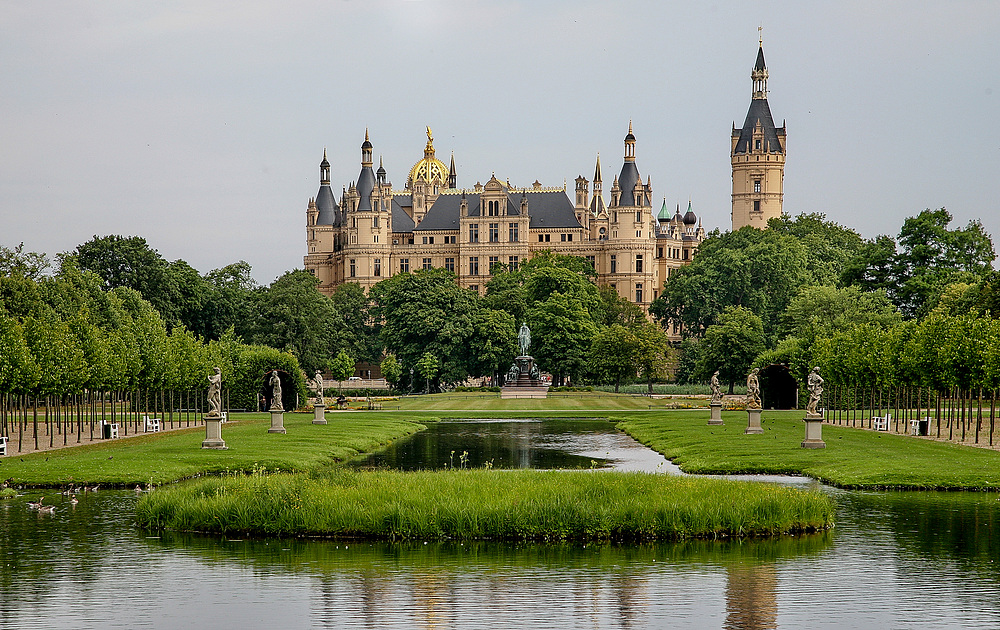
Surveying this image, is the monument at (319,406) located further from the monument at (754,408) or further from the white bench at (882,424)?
the white bench at (882,424)

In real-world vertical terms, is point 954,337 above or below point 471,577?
above

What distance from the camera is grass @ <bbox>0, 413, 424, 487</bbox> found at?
2931 centimetres

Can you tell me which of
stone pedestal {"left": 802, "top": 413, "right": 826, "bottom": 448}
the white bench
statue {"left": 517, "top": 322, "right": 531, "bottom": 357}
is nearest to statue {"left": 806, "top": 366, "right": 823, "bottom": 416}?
stone pedestal {"left": 802, "top": 413, "right": 826, "bottom": 448}

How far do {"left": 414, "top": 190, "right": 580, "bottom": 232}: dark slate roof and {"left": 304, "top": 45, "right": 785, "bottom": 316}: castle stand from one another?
13 cm

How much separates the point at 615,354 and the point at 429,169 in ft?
324

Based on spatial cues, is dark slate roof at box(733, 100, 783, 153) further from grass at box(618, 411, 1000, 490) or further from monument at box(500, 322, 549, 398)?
grass at box(618, 411, 1000, 490)

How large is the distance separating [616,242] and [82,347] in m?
111

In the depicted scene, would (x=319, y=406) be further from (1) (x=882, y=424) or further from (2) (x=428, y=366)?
(2) (x=428, y=366)

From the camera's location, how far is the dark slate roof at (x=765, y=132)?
15262 centimetres

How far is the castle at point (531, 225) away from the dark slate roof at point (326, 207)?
2.40 feet

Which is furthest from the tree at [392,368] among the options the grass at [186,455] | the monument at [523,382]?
the grass at [186,455]

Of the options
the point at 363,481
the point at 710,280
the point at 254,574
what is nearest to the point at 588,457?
the point at 363,481

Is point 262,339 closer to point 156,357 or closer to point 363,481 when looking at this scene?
point 156,357

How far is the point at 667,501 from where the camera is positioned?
72.2 ft
